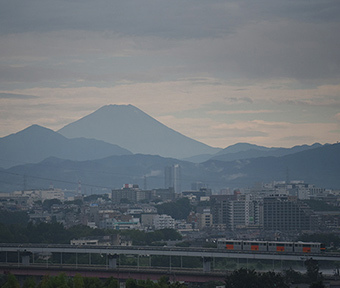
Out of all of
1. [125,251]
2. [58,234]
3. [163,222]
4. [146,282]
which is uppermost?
[163,222]

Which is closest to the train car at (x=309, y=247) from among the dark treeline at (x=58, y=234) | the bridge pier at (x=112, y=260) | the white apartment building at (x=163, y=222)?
the bridge pier at (x=112, y=260)

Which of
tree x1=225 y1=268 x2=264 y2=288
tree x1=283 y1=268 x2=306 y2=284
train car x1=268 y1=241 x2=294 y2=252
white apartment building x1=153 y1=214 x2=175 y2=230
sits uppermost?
white apartment building x1=153 y1=214 x2=175 y2=230

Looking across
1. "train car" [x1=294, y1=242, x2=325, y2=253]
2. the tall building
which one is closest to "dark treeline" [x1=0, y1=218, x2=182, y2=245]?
"train car" [x1=294, y1=242, x2=325, y2=253]

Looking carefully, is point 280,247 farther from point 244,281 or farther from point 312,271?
point 244,281

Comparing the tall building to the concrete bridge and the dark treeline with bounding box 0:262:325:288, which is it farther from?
the dark treeline with bounding box 0:262:325:288

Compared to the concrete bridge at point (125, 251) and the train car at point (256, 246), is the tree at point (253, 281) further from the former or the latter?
the train car at point (256, 246)

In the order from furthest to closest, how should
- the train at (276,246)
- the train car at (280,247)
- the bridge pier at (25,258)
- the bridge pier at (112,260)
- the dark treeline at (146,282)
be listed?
the train car at (280,247)
the train at (276,246)
the bridge pier at (25,258)
the bridge pier at (112,260)
the dark treeline at (146,282)

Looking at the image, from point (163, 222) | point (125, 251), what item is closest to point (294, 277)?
point (125, 251)

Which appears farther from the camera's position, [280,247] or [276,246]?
[276,246]

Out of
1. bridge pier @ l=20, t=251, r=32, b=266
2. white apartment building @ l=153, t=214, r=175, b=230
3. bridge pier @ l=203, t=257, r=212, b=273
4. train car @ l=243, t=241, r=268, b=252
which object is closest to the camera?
bridge pier @ l=203, t=257, r=212, b=273
